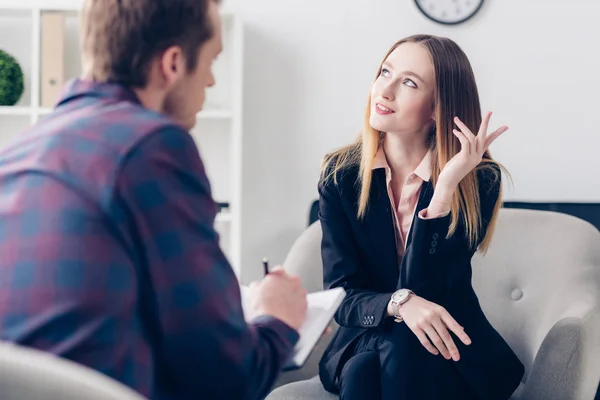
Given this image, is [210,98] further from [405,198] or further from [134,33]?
[134,33]

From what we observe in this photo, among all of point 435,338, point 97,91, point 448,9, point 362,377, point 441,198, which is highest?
point 448,9

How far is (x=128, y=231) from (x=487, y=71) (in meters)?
2.66

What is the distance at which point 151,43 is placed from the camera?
1090mm

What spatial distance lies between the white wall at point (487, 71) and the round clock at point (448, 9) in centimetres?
3

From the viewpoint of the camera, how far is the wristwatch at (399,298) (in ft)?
6.36

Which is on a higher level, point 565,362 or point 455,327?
point 455,327

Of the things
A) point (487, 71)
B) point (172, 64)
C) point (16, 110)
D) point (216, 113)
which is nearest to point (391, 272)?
point (172, 64)

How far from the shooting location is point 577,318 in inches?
83.6

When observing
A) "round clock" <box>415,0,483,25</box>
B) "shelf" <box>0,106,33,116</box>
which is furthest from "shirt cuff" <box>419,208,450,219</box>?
"shelf" <box>0,106,33,116</box>

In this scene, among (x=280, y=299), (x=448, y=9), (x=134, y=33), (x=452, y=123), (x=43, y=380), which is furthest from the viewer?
(x=448, y=9)

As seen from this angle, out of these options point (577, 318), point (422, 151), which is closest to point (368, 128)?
point (422, 151)

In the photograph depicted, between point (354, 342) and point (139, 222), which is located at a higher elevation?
point (139, 222)

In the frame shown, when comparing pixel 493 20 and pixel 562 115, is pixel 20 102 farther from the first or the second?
pixel 562 115

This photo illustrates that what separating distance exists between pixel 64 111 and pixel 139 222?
213 mm
